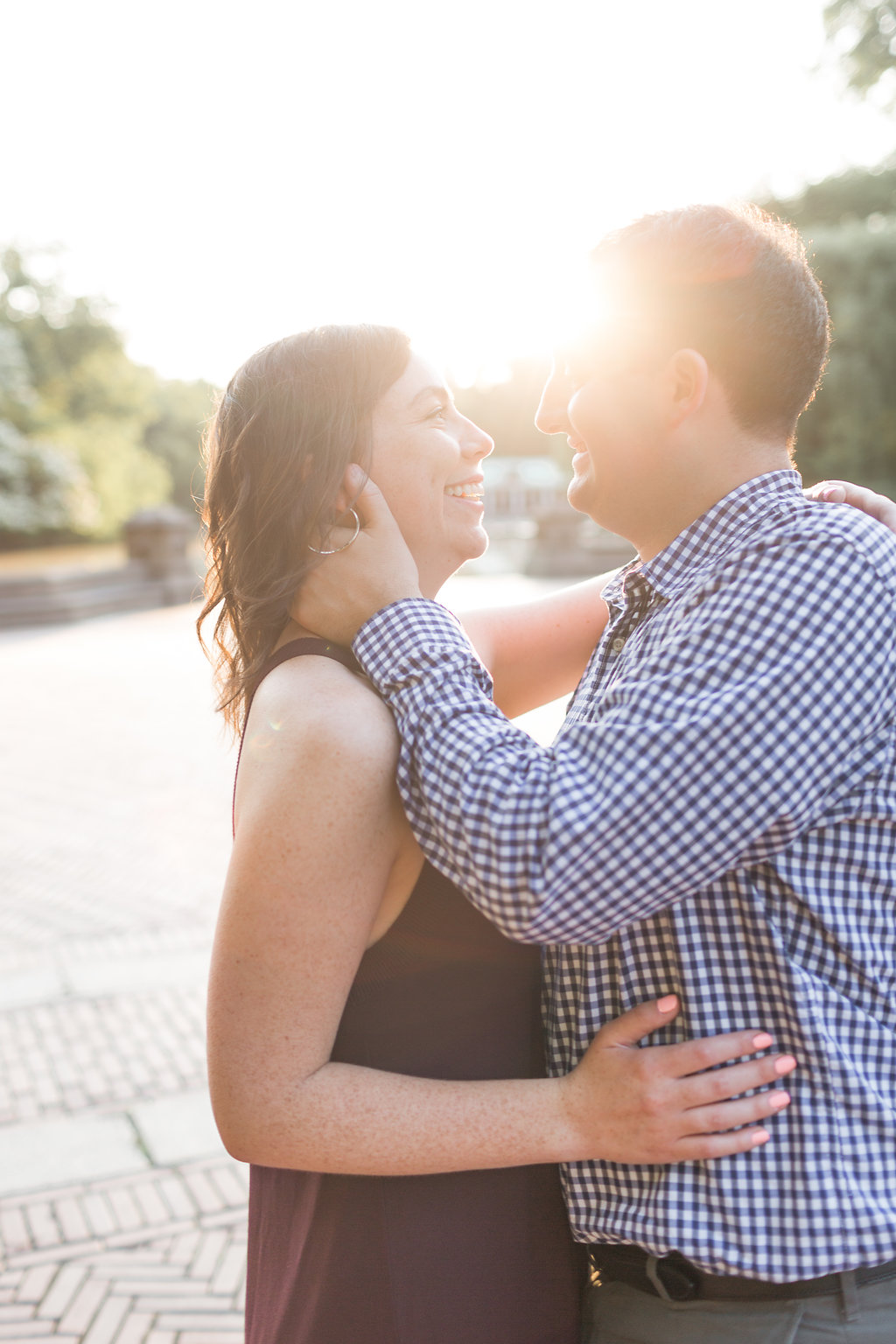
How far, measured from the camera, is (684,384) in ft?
4.71

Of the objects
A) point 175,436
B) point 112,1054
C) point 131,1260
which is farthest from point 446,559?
point 175,436

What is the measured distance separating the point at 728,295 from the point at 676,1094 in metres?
1.02

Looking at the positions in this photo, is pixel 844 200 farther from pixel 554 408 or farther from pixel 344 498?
pixel 344 498

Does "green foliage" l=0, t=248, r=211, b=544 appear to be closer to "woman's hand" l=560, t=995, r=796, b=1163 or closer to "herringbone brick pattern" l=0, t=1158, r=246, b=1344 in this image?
"herringbone brick pattern" l=0, t=1158, r=246, b=1344

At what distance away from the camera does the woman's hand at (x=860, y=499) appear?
1.69 metres

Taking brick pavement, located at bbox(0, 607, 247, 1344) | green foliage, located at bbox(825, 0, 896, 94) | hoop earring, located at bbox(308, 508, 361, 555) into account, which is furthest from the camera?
green foliage, located at bbox(825, 0, 896, 94)

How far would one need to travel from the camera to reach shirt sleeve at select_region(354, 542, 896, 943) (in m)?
1.12

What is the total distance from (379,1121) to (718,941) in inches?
19.3

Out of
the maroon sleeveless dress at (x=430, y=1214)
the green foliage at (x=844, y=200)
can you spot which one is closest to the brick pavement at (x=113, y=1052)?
the maroon sleeveless dress at (x=430, y=1214)

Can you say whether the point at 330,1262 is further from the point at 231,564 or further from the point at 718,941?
the point at 231,564

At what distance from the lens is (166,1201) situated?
11.5 feet

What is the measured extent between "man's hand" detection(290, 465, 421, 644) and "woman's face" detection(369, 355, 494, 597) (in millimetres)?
121

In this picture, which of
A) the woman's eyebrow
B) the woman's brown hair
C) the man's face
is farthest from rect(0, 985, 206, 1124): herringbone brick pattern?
the man's face

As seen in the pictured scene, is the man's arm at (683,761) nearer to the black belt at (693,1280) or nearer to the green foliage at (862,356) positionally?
the black belt at (693,1280)
